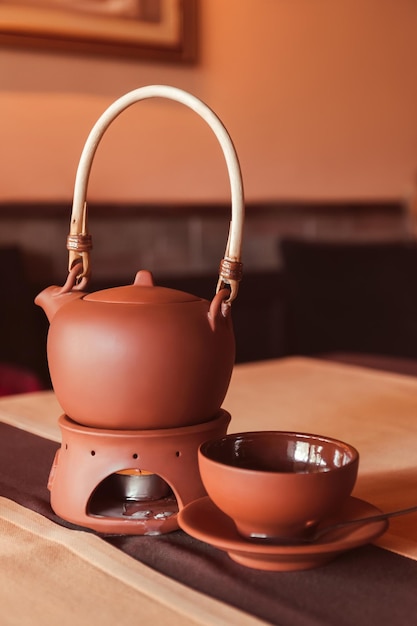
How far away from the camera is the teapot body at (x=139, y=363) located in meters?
0.74

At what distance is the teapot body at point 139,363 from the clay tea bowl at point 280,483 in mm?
64

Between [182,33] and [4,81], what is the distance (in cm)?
69

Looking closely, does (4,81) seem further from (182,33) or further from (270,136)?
(270,136)

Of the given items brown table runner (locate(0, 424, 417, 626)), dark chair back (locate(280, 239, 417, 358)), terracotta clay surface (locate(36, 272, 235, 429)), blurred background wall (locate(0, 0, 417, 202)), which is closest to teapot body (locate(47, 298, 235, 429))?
terracotta clay surface (locate(36, 272, 235, 429))

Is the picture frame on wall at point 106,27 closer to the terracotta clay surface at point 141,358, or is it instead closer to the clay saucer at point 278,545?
the terracotta clay surface at point 141,358

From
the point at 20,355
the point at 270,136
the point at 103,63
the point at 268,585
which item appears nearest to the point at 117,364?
the point at 268,585

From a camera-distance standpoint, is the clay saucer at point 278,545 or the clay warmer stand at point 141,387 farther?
the clay warmer stand at point 141,387

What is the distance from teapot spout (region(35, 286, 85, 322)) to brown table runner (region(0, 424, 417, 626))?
0.69 feet

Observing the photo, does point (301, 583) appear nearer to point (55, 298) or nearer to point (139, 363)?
point (139, 363)

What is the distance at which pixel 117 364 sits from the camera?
2.43 feet

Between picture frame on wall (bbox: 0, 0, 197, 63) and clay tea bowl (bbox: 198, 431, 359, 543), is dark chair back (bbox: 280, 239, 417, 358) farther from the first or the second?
clay tea bowl (bbox: 198, 431, 359, 543)

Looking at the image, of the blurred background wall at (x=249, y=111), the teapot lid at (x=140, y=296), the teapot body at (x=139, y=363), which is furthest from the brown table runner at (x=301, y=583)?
the blurred background wall at (x=249, y=111)

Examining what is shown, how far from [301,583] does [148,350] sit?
236mm

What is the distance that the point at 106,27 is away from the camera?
8.74 feet
